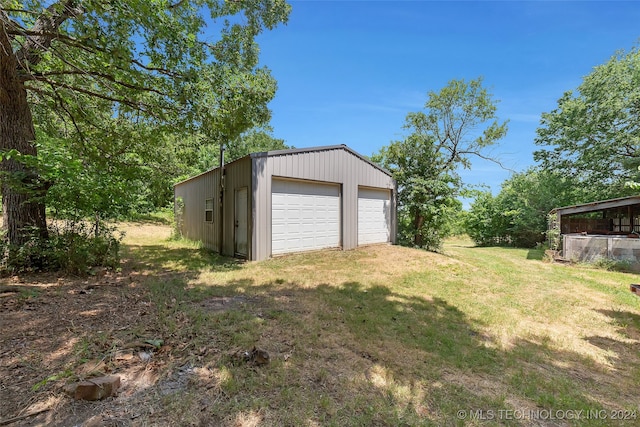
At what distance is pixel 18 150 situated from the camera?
5016 mm

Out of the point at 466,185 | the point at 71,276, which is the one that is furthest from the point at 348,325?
the point at 466,185

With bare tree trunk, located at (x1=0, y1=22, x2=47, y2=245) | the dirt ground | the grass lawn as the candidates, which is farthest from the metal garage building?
bare tree trunk, located at (x1=0, y1=22, x2=47, y2=245)

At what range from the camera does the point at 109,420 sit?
1813mm

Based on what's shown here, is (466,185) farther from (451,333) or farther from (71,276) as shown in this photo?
(71,276)

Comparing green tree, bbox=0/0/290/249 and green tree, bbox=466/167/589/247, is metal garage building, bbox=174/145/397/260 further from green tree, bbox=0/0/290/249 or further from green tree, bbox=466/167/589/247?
green tree, bbox=466/167/589/247

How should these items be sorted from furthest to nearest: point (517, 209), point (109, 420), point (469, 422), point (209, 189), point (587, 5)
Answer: point (517, 209), point (209, 189), point (587, 5), point (469, 422), point (109, 420)

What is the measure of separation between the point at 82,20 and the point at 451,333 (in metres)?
7.27

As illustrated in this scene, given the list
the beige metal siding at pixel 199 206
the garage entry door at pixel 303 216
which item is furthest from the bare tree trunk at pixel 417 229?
the beige metal siding at pixel 199 206

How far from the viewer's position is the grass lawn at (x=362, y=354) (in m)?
2.04

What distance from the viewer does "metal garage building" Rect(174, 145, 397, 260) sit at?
297 inches

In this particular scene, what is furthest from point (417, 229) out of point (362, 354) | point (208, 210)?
point (362, 354)

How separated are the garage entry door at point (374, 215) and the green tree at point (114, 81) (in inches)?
194

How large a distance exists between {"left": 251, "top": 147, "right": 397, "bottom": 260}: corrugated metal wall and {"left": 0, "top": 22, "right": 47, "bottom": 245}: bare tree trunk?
4195mm

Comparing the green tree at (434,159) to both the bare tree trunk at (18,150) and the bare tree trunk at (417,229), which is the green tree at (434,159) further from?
the bare tree trunk at (18,150)
